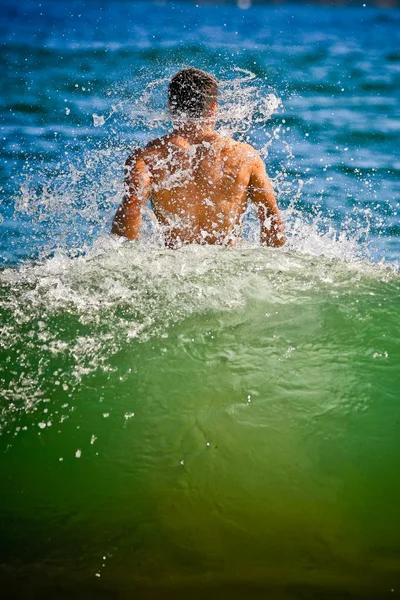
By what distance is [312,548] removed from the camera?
1.71m

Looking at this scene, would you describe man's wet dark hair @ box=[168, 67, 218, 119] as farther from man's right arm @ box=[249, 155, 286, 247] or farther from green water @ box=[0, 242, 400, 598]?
green water @ box=[0, 242, 400, 598]

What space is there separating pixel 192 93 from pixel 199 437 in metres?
2.05

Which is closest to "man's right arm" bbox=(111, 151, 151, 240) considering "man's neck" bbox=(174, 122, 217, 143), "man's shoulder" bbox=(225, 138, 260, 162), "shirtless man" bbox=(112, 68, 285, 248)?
"shirtless man" bbox=(112, 68, 285, 248)

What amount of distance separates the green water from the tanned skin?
0.64m

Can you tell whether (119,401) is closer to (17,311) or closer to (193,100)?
(17,311)

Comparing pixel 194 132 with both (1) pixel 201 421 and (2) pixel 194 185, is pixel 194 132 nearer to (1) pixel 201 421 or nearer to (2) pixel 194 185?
(2) pixel 194 185

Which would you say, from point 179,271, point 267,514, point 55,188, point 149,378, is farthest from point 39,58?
point 267,514

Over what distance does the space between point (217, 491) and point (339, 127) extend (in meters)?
7.29

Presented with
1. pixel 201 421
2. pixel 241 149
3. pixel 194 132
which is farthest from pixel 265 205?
pixel 201 421

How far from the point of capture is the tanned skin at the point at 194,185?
341 centimetres

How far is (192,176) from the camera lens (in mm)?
3420

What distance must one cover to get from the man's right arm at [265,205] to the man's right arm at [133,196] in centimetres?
61

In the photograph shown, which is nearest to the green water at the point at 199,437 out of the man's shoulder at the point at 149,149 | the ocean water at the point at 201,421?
the ocean water at the point at 201,421

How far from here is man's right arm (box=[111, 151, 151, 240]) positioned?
3.42 metres
